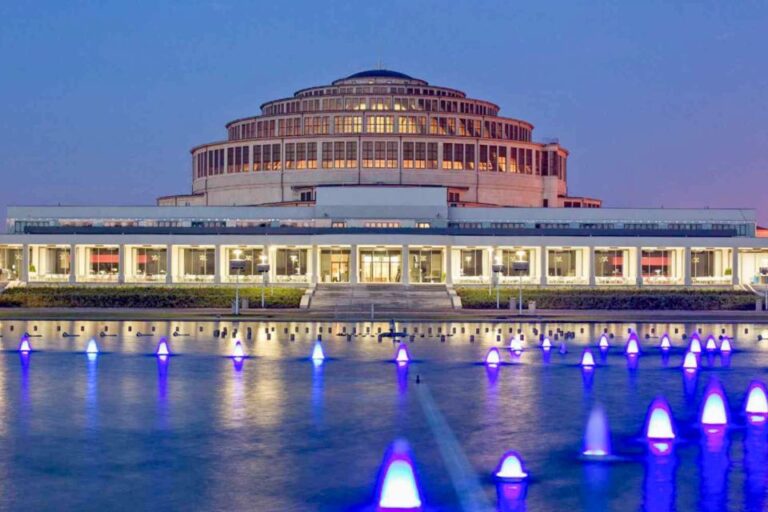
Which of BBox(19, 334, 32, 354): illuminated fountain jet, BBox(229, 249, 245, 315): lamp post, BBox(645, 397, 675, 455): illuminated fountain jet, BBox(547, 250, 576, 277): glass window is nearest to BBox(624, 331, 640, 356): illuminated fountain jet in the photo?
BBox(645, 397, 675, 455): illuminated fountain jet

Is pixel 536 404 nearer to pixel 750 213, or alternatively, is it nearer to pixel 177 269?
pixel 177 269

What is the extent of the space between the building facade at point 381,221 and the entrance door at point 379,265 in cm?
12

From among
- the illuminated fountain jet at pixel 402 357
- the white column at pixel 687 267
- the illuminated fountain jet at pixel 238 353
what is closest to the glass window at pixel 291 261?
the white column at pixel 687 267

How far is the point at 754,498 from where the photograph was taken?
1645 centimetres

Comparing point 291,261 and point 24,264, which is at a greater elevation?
point 291,261

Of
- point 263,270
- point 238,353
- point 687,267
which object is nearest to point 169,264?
point 263,270

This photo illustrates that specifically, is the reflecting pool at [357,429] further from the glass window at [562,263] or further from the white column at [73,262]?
the glass window at [562,263]

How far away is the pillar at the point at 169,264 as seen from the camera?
9038cm

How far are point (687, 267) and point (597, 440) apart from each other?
75471mm

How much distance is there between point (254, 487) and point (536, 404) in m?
11.3

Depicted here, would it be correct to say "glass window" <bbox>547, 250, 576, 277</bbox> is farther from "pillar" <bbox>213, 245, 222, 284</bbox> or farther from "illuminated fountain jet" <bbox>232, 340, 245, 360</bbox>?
"illuminated fountain jet" <bbox>232, 340, 245, 360</bbox>

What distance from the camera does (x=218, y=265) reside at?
91125mm

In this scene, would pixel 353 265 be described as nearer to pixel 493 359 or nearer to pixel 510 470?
pixel 493 359

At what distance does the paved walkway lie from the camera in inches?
2498
